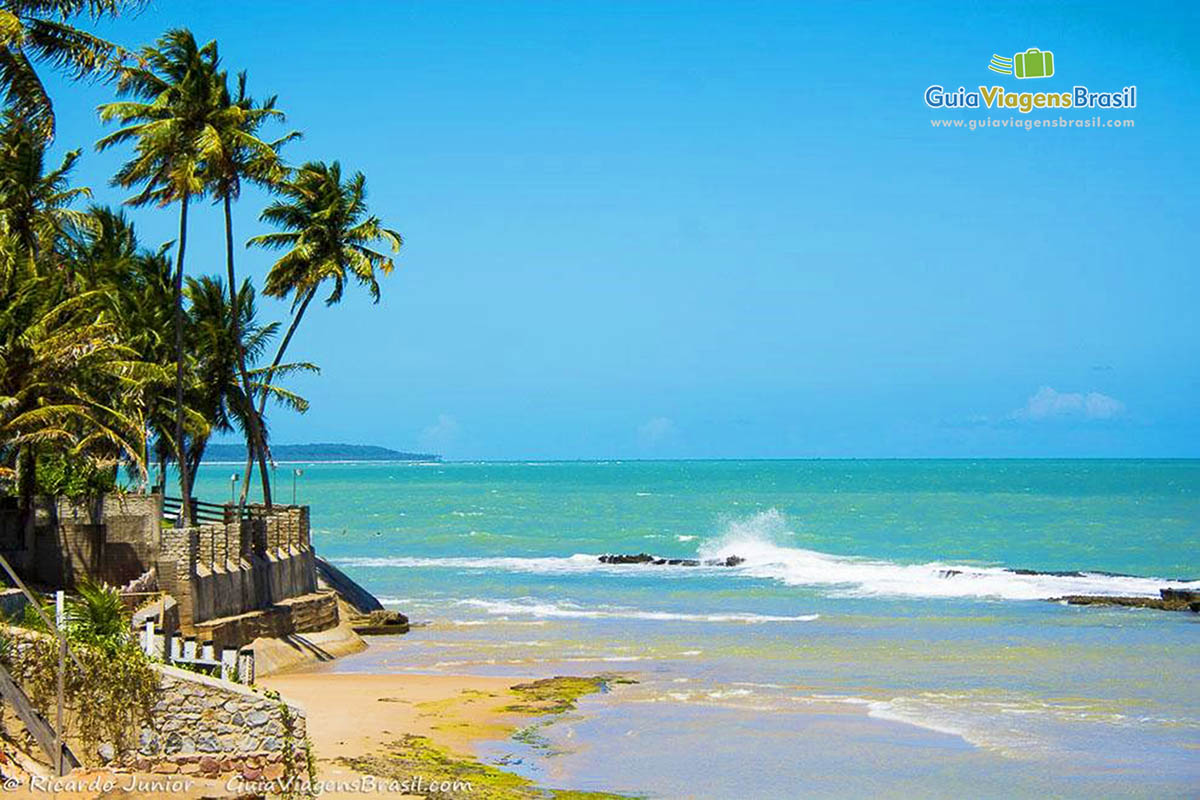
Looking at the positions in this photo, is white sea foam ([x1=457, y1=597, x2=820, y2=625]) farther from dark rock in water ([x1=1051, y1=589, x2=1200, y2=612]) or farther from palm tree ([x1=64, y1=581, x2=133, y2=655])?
palm tree ([x1=64, y1=581, x2=133, y2=655])

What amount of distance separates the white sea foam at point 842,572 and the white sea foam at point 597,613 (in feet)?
30.8

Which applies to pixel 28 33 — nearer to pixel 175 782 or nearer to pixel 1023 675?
pixel 175 782

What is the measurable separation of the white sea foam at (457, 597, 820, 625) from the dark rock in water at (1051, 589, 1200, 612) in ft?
29.3

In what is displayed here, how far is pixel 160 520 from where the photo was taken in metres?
27.8

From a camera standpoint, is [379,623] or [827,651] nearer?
[827,651]

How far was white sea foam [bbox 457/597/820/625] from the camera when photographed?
4012 centimetres

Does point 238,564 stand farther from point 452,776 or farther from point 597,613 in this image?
point 597,613

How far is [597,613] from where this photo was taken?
137 ft

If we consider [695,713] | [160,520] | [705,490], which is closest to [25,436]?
[160,520]

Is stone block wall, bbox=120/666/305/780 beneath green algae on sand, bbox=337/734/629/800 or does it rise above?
above

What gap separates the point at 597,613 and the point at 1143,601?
1618 cm

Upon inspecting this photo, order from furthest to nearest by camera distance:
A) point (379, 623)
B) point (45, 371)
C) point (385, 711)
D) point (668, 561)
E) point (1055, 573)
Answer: point (668, 561) < point (1055, 573) < point (379, 623) < point (45, 371) < point (385, 711)

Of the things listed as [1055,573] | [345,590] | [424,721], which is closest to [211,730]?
[424,721]

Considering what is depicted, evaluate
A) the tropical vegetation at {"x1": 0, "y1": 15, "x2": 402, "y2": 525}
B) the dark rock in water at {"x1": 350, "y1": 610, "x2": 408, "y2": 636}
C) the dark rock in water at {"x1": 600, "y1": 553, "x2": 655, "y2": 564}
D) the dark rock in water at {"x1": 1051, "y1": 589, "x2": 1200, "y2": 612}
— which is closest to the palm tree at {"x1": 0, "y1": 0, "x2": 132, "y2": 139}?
the tropical vegetation at {"x1": 0, "y1": 15, "x2": 402, "y2": 525}
